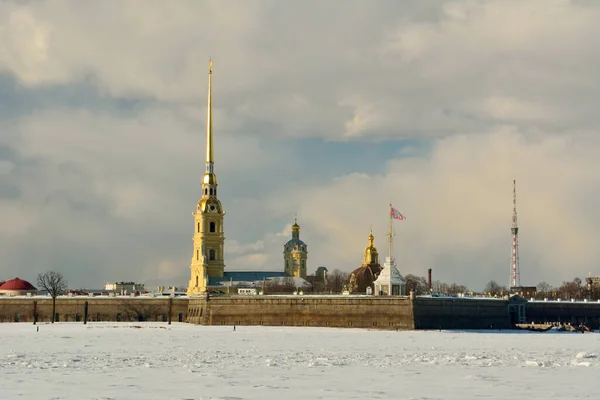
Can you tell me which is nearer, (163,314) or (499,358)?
(499,358)

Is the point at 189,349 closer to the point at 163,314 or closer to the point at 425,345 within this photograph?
the point at 425,345

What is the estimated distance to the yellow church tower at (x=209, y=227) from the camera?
506ft

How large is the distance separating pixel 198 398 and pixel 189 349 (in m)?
27.9

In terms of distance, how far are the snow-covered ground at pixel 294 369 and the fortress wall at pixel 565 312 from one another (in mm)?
45755

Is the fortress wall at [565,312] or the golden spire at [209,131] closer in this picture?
the fortress wall at [565,312]

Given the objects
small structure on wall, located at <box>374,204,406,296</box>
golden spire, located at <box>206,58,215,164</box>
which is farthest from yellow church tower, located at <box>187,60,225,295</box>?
small structure on wall, located at <box>374,204,406,296</box>

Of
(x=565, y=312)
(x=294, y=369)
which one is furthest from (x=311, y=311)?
(x=294, y=369)

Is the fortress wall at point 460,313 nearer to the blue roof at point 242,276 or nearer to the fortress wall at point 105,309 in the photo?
the fortress wall at point 105,309

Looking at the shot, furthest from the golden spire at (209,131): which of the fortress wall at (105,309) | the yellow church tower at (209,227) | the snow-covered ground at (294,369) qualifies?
the snow-covered ground at (294,369)

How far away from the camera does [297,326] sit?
10719 centimetres

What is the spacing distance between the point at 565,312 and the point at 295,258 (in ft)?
221

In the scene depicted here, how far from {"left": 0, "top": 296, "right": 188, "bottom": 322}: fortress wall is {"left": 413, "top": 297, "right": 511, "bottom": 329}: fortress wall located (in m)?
34.7

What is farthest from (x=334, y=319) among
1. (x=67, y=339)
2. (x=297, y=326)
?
(x=67, y=339)

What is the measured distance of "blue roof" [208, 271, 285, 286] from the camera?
154m
